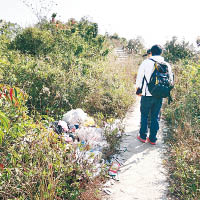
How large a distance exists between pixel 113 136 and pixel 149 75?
1.30 meters

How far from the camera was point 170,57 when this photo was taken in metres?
10.6

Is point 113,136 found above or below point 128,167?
A: above

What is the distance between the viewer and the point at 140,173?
3.27 m

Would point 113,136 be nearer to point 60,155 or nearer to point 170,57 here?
point 60,155

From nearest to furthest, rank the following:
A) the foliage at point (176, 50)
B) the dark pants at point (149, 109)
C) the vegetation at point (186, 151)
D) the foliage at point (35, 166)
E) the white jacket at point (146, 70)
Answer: the foliage at point (35, 166) < the vegetation at point (186, 151) < the white jacket at point (146, 70) < the dark pants at point (149, 109) < the foliage at point (176, 50)

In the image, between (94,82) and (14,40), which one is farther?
(14,40)

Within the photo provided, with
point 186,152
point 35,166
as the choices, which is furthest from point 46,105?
point 186,152

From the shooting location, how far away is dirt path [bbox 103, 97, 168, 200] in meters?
2.82

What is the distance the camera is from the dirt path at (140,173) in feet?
9.24

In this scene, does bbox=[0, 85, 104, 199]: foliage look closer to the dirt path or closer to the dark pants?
the dirt path

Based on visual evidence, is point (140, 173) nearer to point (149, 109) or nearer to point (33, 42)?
point (149, 109)

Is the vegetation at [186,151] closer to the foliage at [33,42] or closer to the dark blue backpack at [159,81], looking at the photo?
the dark blue backpack at [159,81]

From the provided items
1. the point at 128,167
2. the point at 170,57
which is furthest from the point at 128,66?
the point at 128,167

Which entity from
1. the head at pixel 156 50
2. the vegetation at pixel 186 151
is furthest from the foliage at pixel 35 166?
the head at pixel 156 50
